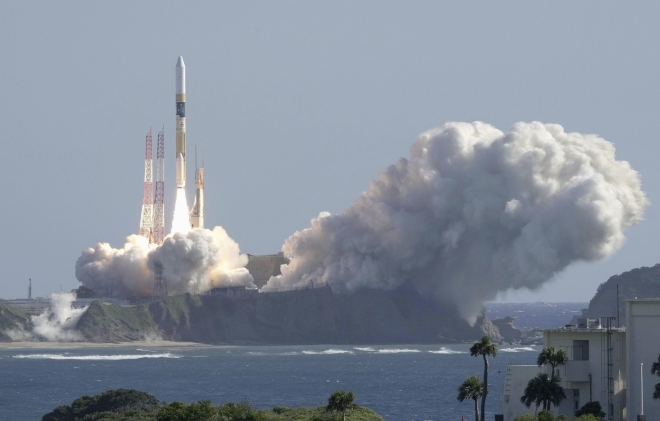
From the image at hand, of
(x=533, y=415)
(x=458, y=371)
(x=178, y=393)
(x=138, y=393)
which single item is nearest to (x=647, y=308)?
(x=533, y=415)

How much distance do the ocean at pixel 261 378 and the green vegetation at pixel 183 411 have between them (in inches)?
686

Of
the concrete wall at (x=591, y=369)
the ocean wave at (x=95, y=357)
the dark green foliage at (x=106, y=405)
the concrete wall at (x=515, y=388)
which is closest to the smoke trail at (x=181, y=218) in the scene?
the ocean wave at (x=95, y=357)

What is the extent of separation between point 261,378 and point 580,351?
3771 inches

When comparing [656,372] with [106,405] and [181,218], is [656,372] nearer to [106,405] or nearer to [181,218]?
[106,405]

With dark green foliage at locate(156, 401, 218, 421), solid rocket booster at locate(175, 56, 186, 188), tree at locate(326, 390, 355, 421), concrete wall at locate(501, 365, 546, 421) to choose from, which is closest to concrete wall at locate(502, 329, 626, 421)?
concrete wall at locate(501, 365, 546, 421)

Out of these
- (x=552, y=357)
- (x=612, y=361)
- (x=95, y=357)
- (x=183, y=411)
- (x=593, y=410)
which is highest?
(x=552, y=357)

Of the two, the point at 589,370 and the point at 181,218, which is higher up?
the point at 181,218

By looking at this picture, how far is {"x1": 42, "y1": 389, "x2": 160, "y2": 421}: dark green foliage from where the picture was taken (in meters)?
89.3

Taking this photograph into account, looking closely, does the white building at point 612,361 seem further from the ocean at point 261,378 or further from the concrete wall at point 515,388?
the ocean at point 261,378

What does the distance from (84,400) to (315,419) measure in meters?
31.0

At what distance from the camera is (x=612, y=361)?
53000mm

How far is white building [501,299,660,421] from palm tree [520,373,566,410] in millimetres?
643

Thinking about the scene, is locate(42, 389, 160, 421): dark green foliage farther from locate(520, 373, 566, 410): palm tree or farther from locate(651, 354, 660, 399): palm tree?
locate(651, 354, 660, 399): palm tree

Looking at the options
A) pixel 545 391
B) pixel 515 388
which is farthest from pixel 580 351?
pixel 515 388
